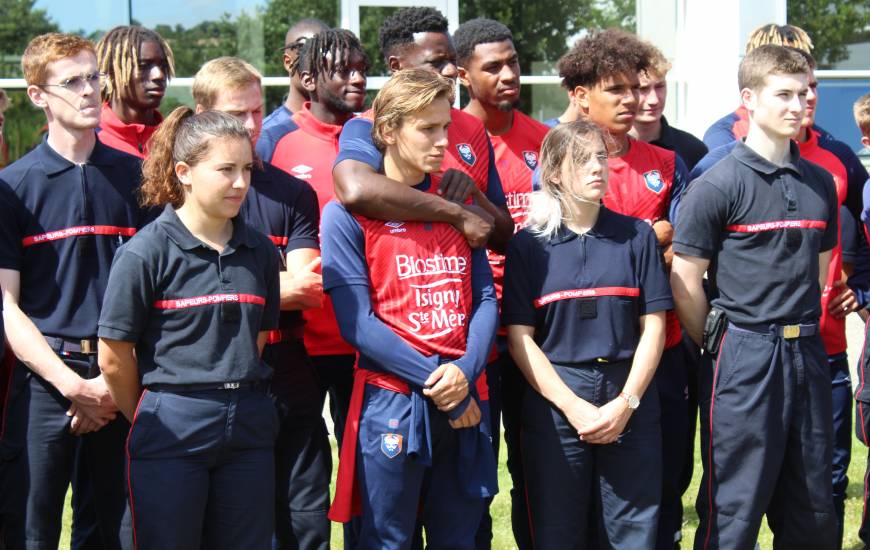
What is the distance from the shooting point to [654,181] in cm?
487

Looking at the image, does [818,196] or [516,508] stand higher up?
[818,196]

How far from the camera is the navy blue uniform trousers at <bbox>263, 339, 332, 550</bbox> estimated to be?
4.45 meters

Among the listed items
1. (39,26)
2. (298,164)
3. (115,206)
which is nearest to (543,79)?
(39,26)

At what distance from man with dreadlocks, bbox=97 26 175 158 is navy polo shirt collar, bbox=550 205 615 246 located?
72.9 inches

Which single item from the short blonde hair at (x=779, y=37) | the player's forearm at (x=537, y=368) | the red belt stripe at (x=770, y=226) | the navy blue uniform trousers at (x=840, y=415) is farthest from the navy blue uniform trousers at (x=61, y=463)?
the short blonde hair at (x=779, y=37)

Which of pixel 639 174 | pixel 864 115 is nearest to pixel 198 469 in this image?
pixel 639 174

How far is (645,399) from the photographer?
4.38 metres

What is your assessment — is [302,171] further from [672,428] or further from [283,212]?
[672,428]

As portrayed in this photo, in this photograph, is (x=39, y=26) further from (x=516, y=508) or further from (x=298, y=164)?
(x=516, y=508)

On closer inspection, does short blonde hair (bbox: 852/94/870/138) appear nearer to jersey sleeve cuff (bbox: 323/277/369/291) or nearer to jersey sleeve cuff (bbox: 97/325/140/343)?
jersey sleeve cuff (bbox: 323/277/369/291)

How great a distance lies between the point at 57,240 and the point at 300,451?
1225 mm

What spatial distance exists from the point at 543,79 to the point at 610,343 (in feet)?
21.8

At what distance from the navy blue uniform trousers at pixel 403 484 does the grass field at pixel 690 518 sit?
159 centimetres

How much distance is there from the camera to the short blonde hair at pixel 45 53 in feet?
14.1
